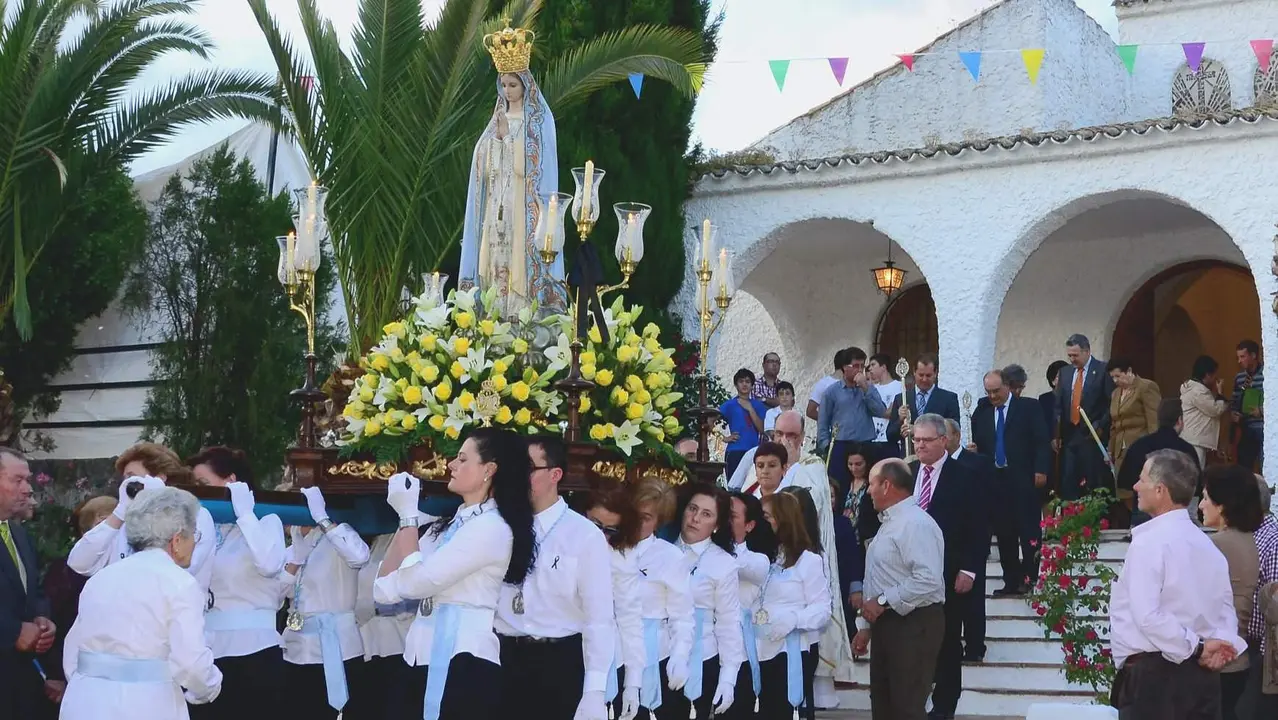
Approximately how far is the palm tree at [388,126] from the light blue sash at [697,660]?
652 cm

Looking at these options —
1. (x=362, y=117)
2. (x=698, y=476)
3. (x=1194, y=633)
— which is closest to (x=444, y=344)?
(x=698, y=476)

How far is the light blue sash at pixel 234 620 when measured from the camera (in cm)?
715

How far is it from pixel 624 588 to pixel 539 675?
0.64 metres

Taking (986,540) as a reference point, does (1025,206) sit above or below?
above

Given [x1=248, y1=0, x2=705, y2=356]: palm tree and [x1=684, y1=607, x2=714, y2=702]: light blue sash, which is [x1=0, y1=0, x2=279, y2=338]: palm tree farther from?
[x1=684, y1=607, x2=714, y2=702]: light blue sash

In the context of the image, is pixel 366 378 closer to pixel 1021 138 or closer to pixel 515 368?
pixel 515 368

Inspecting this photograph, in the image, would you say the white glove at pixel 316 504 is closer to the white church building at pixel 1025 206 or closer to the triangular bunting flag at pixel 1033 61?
the white church building at pixel 1025 206

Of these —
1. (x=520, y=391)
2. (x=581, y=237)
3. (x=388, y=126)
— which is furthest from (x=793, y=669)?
(x=388, y=126)

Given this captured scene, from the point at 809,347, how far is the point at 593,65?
6110 millimetres

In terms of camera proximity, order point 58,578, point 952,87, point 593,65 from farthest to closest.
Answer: point 952,87, point 593,65, point 58,578

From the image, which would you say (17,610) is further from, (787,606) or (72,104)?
(72,104)

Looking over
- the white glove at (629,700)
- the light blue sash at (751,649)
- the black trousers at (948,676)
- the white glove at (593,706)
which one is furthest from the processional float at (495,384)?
the black trousers at (948,676)

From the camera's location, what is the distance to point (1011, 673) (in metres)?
11.5

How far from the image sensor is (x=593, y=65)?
601 inches
